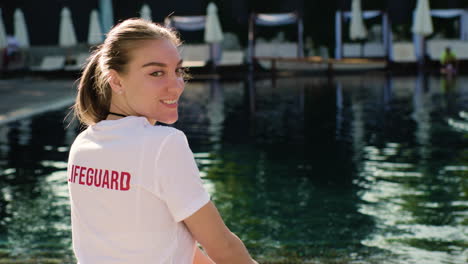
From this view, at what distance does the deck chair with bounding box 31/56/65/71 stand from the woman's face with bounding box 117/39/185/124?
94.1ft

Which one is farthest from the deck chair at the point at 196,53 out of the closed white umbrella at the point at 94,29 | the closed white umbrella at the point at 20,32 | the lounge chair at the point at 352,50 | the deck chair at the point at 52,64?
the closed white umbrella at the point at 20,32

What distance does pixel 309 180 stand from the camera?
7863mm

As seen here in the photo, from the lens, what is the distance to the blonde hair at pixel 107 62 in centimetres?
191

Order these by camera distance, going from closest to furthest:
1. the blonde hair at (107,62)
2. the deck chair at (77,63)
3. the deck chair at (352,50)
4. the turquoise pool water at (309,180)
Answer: the blonde hair at (107,62) → the turquoise pool water at (309,180) → the deck chair at (77,63) → the deck chair at (352,50)

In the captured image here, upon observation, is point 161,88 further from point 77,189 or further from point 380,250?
point 380,250

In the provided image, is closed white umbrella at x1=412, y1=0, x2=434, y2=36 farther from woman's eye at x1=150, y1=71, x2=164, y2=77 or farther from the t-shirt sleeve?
the t-shirt sleeve

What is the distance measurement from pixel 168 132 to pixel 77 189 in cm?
38

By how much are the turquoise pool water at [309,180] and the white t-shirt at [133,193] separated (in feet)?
9.63

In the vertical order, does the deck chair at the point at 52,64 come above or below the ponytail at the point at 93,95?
below

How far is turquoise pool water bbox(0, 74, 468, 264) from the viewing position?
529 centimetres

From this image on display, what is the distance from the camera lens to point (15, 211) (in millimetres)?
6574

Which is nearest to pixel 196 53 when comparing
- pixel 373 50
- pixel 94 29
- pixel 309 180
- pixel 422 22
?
pixel 94 29

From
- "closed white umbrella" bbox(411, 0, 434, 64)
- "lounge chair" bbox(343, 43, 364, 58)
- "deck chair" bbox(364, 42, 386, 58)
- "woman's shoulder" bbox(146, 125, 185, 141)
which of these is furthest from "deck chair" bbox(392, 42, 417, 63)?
"woman's shoulder" bbox(146, 125, 185, 141)

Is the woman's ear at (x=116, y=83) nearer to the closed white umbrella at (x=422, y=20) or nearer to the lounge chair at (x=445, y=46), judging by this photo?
the closed white umbrella at (x=422, y=20)
